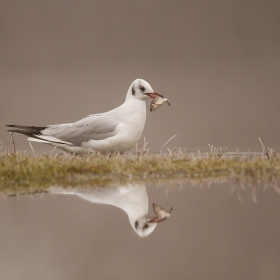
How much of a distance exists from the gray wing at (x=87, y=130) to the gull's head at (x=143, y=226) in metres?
2.02

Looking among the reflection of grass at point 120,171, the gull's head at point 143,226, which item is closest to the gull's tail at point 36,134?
the reflection of grass at point 120,171

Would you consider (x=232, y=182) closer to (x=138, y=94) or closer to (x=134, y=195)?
(x=134, y=195)

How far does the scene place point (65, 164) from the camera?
2.93 metres

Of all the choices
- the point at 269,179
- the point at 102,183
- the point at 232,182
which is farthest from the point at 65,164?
the point at 269,179

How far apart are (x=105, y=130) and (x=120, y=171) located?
3.26 feet

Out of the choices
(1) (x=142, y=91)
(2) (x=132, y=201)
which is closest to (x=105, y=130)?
(1) (x=142, y=91)

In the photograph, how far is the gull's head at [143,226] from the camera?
1.64 meters

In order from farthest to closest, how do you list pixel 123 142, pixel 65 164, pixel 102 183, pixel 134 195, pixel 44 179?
pixel 123 142 < pixel 65 164 < pixel 44 179 < pixel 102 183 < pixel 134 195

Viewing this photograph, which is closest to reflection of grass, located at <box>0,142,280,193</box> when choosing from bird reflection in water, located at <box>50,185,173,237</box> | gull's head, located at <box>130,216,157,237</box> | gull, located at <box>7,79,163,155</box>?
bird reflection in water, located at <box>50,185,173,237</box>

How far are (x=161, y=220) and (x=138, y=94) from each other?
229 cm

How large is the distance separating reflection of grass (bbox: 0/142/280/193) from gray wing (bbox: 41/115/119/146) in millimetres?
545

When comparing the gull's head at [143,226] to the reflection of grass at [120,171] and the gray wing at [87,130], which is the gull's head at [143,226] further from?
the gray wing at [87,130]

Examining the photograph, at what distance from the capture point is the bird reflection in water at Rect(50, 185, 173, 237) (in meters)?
1.72

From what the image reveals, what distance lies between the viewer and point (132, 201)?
2.03 meters
